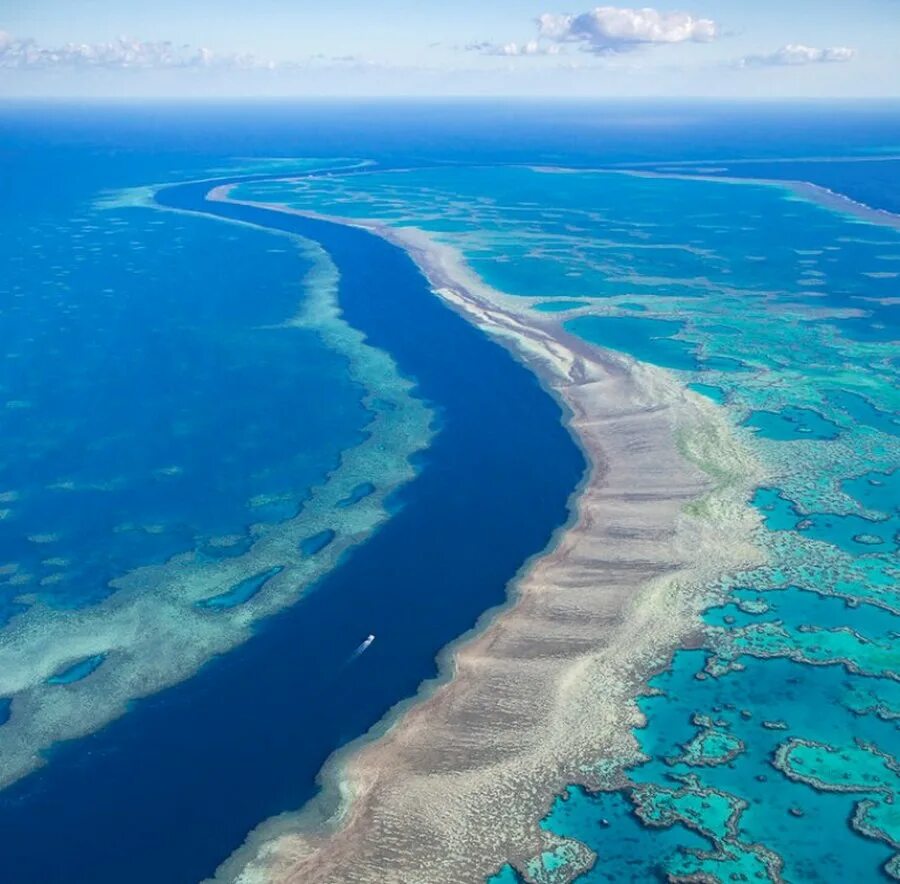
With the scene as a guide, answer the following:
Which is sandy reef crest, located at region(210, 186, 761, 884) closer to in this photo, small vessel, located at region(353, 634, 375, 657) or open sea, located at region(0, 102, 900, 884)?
open sea, located at region(0, 102, 900, 884)

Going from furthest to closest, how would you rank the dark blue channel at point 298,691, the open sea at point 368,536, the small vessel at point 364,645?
the small vessel at point 364,645 → the open sea at point 368,536 → the dark blue channel at point 298,691

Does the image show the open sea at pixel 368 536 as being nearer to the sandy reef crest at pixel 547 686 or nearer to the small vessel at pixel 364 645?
the small vessel at pixel 364 645

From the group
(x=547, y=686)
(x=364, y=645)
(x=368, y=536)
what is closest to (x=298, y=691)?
(x=364, y=645)

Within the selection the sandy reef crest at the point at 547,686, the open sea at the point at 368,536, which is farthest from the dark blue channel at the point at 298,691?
the sandy reef crest at the point at 547,686

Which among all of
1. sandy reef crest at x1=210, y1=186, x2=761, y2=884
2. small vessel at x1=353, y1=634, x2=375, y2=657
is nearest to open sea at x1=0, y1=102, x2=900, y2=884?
small vessel at x1=353, y1=634, x2=375, y2=657

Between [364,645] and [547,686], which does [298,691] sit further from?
[547,686]
